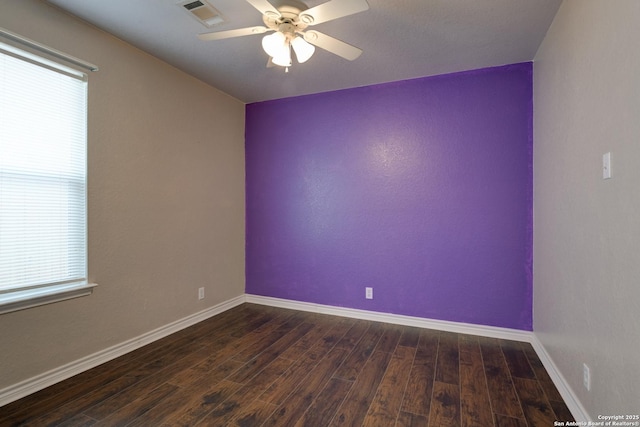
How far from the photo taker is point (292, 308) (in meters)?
3.63

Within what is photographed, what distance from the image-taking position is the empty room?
1669mm

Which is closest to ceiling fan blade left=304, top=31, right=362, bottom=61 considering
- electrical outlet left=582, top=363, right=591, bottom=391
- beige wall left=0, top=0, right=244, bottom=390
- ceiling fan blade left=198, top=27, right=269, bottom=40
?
ceiling fan blade left=198, top=27, right=269, bottom=40

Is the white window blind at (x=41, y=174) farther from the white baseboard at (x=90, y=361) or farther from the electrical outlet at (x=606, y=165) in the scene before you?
the electrical outlet at (x=606, y=165)

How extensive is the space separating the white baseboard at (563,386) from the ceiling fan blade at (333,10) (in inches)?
94.4

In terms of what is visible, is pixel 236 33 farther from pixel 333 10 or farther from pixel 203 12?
pixel 333 10

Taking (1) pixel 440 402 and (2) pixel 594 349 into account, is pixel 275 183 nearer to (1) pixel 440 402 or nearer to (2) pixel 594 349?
(1) pixel 440 402

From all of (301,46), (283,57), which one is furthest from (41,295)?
(301,46)

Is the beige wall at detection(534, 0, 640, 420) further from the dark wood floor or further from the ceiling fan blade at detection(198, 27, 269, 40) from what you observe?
the ceiling fan blade at detection(198, 27, 269, 40)

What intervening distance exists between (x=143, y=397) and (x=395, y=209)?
2.61 metres

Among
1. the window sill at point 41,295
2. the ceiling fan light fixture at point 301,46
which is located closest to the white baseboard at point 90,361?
the window sill at point 41,295

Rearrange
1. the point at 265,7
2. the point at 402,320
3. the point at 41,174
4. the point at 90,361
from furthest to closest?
the point at 402,320 < the point at 90,361 < the point at 41,174 < the point at 265,7

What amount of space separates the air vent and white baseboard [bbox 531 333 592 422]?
3253 millimetres

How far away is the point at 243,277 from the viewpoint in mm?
3893

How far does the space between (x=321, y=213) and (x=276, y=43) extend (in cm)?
200
